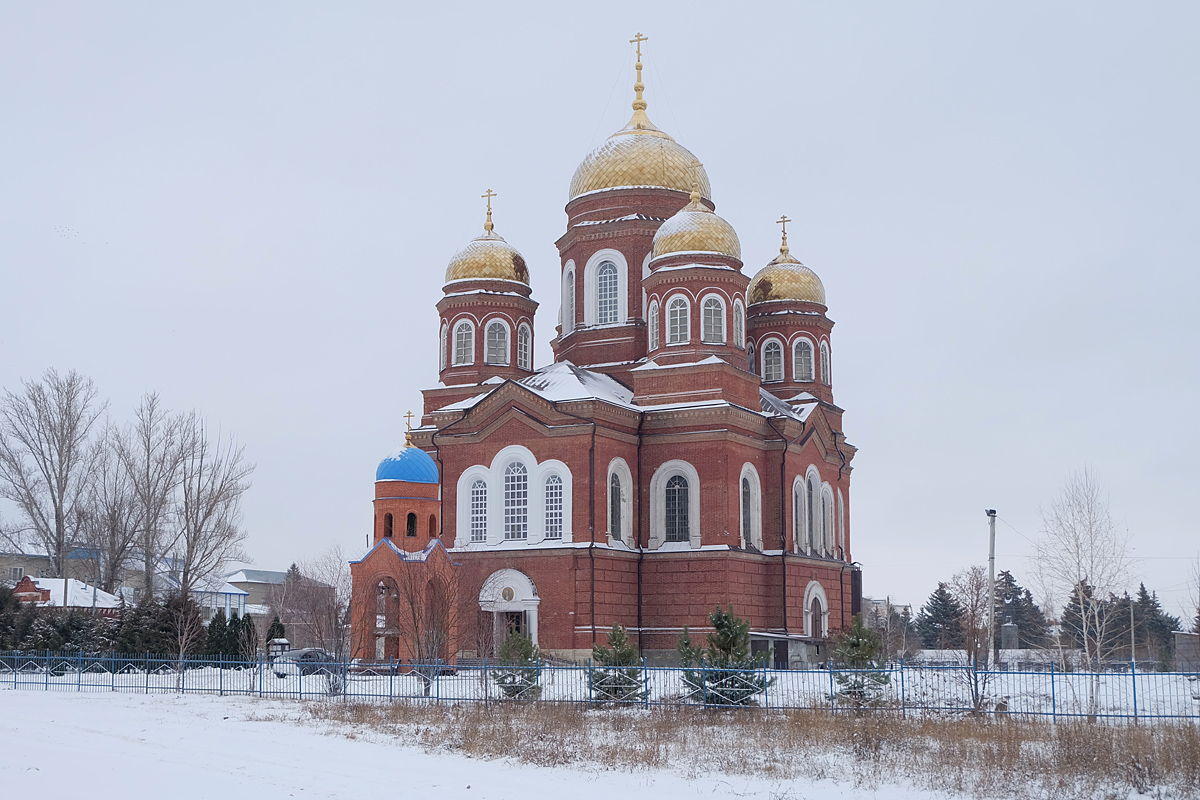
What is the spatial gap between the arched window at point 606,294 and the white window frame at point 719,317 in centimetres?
403

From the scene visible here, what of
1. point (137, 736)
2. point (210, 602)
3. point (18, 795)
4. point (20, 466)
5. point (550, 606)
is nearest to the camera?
point (18, 795)

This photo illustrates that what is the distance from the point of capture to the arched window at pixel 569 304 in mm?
36281

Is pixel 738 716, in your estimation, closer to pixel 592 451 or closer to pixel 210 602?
pixel 592 451

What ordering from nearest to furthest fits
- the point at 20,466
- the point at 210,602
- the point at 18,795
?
the point at 18,795, the point at 20,466, the point at 210,602

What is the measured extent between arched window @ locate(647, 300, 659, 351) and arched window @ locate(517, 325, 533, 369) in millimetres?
5187

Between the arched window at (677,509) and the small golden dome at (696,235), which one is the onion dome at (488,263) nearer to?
the small golden dome at (696,235)

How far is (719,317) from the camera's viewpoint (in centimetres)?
3212

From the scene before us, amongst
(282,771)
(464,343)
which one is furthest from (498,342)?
(282,771)

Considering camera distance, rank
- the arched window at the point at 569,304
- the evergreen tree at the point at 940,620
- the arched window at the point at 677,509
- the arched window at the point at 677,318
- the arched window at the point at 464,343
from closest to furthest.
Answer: the arched window at the point at 677,509 → the arched window at the point at 677,318 → the arched window at the point at 464,343 → the arched window at the point at 569,304 → the evergreen tree at the point at 940,620

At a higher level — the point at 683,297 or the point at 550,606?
the point at 683,297

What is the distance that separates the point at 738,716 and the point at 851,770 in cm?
422

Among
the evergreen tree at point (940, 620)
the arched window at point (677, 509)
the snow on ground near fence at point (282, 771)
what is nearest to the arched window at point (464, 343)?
→ the arched window at point (677, 509)

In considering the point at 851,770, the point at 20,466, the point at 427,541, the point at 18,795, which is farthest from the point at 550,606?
the point at 20,466

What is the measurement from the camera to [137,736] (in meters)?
17.5
